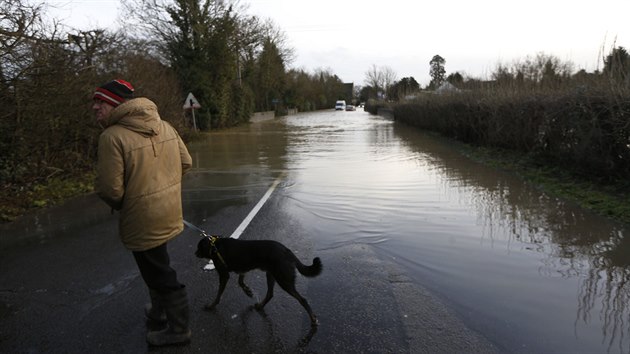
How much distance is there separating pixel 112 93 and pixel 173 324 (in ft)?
5.89

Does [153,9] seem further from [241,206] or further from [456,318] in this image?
[456,318]

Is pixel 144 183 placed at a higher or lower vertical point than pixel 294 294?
higher

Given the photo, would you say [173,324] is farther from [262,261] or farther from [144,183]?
[144,183]

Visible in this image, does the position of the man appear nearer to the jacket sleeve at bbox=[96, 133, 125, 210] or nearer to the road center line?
the jacket sleeve at bbox=[96, 133, 125, 210]

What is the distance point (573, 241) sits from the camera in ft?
19.1

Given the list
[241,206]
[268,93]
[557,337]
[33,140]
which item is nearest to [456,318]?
[557,337]

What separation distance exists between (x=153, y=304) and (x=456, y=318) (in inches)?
100

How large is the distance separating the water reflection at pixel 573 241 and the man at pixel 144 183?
132 inches

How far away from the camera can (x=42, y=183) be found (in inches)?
378

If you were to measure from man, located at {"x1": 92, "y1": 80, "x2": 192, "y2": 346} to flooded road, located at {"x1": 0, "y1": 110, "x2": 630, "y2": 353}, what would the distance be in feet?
1.51

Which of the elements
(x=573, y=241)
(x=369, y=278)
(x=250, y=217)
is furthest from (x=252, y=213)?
(x=573, y=241)

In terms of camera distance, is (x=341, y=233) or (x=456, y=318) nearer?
(x=456, y=318)

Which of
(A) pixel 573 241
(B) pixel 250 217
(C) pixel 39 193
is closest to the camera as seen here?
(A) pixel 573 241

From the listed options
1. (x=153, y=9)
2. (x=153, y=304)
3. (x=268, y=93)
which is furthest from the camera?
(x=268, y=93)
